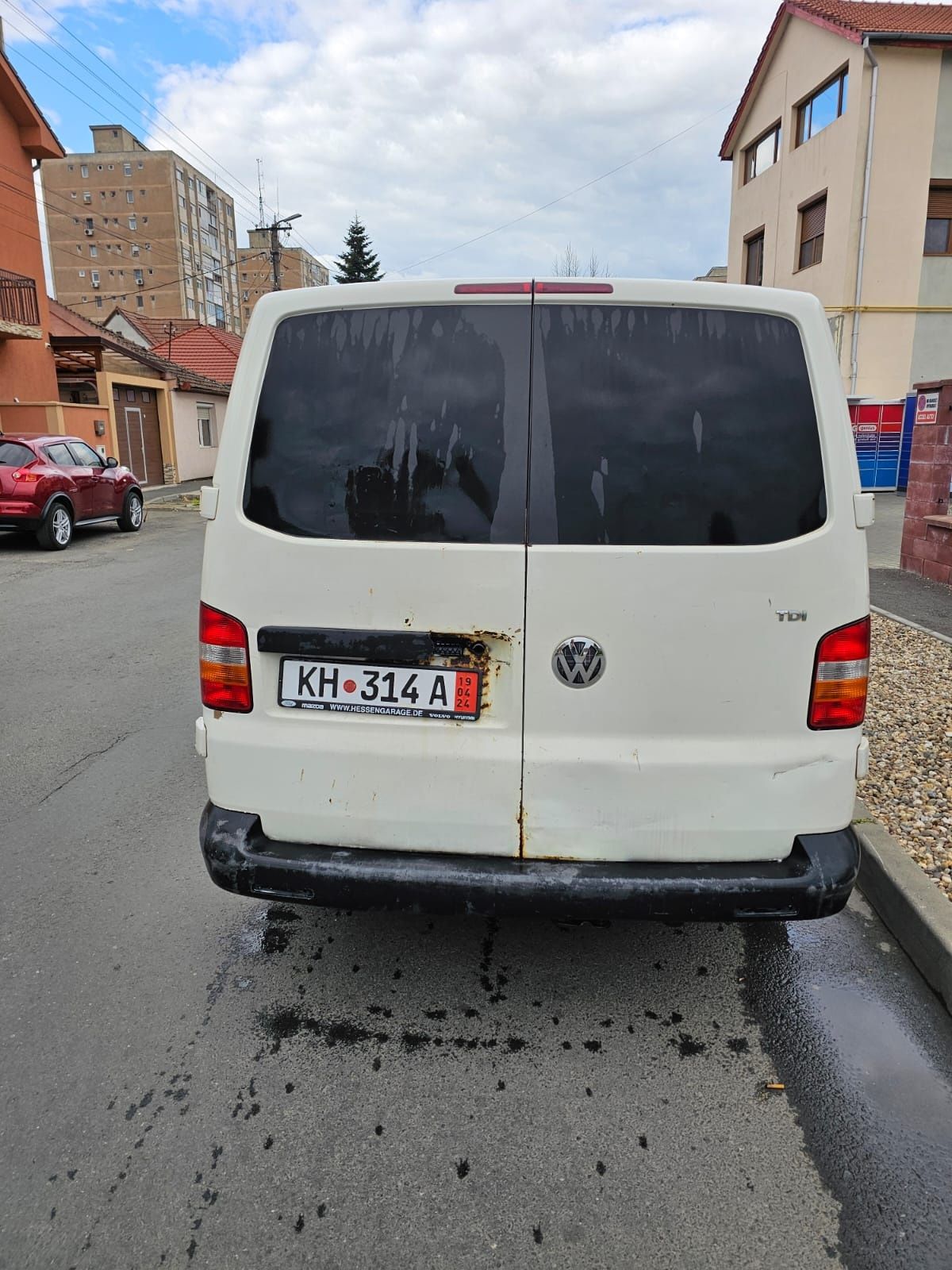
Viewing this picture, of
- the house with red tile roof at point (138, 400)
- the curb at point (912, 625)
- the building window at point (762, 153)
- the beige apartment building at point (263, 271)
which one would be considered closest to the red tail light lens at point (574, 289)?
the curb at point (912, 625)

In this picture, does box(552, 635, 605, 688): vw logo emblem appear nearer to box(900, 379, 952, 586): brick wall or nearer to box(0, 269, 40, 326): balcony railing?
box(900, 379, 952, 586): brick wall

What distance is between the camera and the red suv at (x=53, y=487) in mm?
13086

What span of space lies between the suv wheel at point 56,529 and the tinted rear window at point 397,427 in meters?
12.7

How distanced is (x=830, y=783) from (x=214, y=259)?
11467cm

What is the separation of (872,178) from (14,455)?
19962 mm

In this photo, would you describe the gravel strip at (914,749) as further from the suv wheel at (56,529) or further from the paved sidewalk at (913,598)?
the suv wheel at (56,529)

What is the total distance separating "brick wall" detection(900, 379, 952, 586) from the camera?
8891mm

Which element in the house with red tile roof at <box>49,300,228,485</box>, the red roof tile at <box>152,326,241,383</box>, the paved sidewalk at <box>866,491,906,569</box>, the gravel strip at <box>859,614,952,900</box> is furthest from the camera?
the red roof tile at <box>152,326,241,383</box>

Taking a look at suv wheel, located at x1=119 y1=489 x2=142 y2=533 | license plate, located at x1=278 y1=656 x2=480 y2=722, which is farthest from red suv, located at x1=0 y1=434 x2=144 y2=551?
license plate, located at x1=278 y1=656 x2=480 y2=722

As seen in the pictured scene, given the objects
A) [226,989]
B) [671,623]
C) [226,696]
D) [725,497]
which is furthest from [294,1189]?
[725,497]

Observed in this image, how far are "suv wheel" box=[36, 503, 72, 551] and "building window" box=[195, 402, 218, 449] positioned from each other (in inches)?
679

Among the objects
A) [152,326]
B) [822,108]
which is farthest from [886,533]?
[152,326]

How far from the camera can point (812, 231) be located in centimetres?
2277

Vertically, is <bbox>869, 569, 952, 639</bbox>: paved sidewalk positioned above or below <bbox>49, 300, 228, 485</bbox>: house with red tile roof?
below
